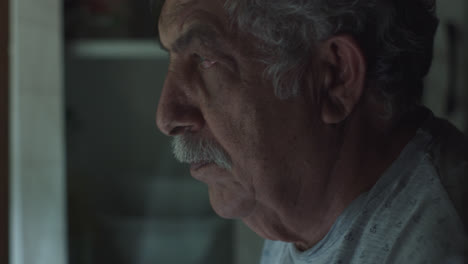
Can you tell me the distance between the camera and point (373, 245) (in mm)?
618

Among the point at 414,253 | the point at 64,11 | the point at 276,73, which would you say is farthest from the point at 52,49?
the point at 414,253

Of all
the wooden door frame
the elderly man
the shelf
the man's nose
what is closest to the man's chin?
the elderly man

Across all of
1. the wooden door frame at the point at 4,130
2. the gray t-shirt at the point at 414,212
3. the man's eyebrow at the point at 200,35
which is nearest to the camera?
the gray t-shirt at the point at 414,212

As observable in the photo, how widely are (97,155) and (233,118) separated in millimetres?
991

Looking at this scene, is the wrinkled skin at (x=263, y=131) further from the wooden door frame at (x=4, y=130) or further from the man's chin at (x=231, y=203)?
the wooden door frame at (x=4, y=130)

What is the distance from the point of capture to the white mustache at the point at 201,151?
0.70m

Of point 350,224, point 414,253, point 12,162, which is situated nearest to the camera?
point 414,253

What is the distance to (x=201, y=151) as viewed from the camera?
0.71 metres

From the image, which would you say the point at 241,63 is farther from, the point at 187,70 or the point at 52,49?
the point at 52,49

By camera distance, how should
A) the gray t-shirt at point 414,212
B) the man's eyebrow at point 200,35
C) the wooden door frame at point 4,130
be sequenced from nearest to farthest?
the gray t-shirt at point 414,212, the man's eyebrow at point 200,35, the wooden door frame at point 4,130

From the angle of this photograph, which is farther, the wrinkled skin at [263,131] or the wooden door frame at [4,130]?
the wooden door frame at [4,130]

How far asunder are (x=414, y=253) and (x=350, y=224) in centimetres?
12

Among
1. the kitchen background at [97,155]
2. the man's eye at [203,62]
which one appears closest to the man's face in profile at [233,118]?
the man's eye at [203,62]

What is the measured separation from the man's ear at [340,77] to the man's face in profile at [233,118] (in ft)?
0.08
